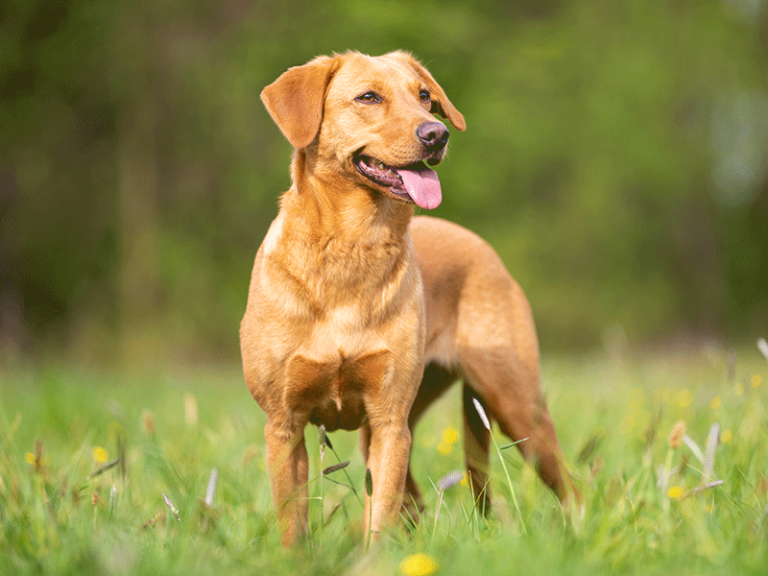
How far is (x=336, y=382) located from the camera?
2.80m

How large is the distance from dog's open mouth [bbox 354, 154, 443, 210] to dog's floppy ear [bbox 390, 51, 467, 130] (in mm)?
576

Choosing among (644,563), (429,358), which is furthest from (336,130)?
(644,563)

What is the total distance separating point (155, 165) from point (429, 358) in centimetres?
1131

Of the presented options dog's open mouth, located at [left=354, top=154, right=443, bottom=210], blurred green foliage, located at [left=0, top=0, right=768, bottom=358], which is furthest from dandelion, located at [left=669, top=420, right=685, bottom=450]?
blurred green foliage, located at [left=0, top=0, right=768, bottom=358]

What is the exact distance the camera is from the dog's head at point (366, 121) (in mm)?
2725

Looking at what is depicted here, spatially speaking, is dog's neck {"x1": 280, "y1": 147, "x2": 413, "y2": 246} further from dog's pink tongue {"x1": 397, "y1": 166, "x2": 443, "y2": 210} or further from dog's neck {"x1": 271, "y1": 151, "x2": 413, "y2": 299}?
dog's pink tongue {"x1": 397, "y1": 166, "x2": 443, "y2": 210}

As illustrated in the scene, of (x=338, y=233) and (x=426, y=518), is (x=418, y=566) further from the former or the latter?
(x=338, y=233)

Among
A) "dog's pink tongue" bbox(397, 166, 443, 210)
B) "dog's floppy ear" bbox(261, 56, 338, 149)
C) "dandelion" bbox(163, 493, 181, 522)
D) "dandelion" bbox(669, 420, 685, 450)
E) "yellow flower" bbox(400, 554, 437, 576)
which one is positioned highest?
"dog's floppy ear" bbox(261, 56, 338, 149)

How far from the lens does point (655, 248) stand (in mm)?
16922

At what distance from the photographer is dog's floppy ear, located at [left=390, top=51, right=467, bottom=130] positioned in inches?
129

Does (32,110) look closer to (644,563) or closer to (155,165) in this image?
(155,165)

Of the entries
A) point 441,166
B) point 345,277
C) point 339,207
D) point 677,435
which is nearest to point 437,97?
point 339,207

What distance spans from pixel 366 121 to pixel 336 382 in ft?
3.38

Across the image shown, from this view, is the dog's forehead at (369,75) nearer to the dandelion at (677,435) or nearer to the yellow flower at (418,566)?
the dandelion at (677,435)
